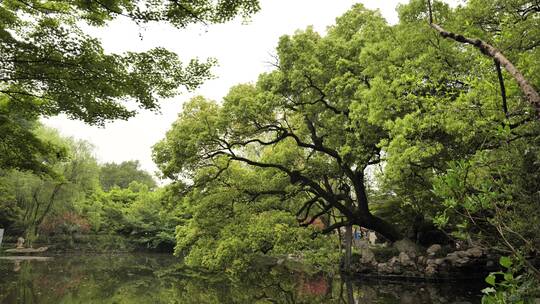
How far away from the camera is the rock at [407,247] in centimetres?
1489

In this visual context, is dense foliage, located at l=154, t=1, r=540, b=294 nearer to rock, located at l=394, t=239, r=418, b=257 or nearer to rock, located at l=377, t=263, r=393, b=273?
rock, located at l=394, t=239, r=418, b=257

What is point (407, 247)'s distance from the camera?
15.1 m

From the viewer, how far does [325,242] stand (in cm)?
1339

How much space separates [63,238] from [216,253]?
70.1ft

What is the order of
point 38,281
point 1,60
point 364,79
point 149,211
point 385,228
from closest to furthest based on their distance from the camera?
point 1,60 < point 364,79 < point 38,281 < point 385,228 < point 149,211

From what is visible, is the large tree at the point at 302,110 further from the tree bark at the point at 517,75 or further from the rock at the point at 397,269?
the tree bark at the point at 517,75

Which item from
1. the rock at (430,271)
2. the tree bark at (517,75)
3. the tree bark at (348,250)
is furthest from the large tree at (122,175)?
the tree bark at (517,75)

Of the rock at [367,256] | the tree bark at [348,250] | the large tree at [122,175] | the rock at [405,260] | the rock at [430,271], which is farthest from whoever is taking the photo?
the large tree at [122,175]

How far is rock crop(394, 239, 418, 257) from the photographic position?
14.9 meters

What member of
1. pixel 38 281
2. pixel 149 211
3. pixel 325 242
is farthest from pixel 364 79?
pixel 149 211

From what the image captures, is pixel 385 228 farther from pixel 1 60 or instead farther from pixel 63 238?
pixel 63 238

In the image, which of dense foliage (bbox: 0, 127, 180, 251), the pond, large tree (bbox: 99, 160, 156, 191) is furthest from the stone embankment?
large tree (bbox: 99, 160, 156, 191)

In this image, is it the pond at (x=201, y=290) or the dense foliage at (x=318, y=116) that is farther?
the pond at (x=201, y=290)

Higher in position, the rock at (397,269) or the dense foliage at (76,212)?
the dense foliage at (76,212)
